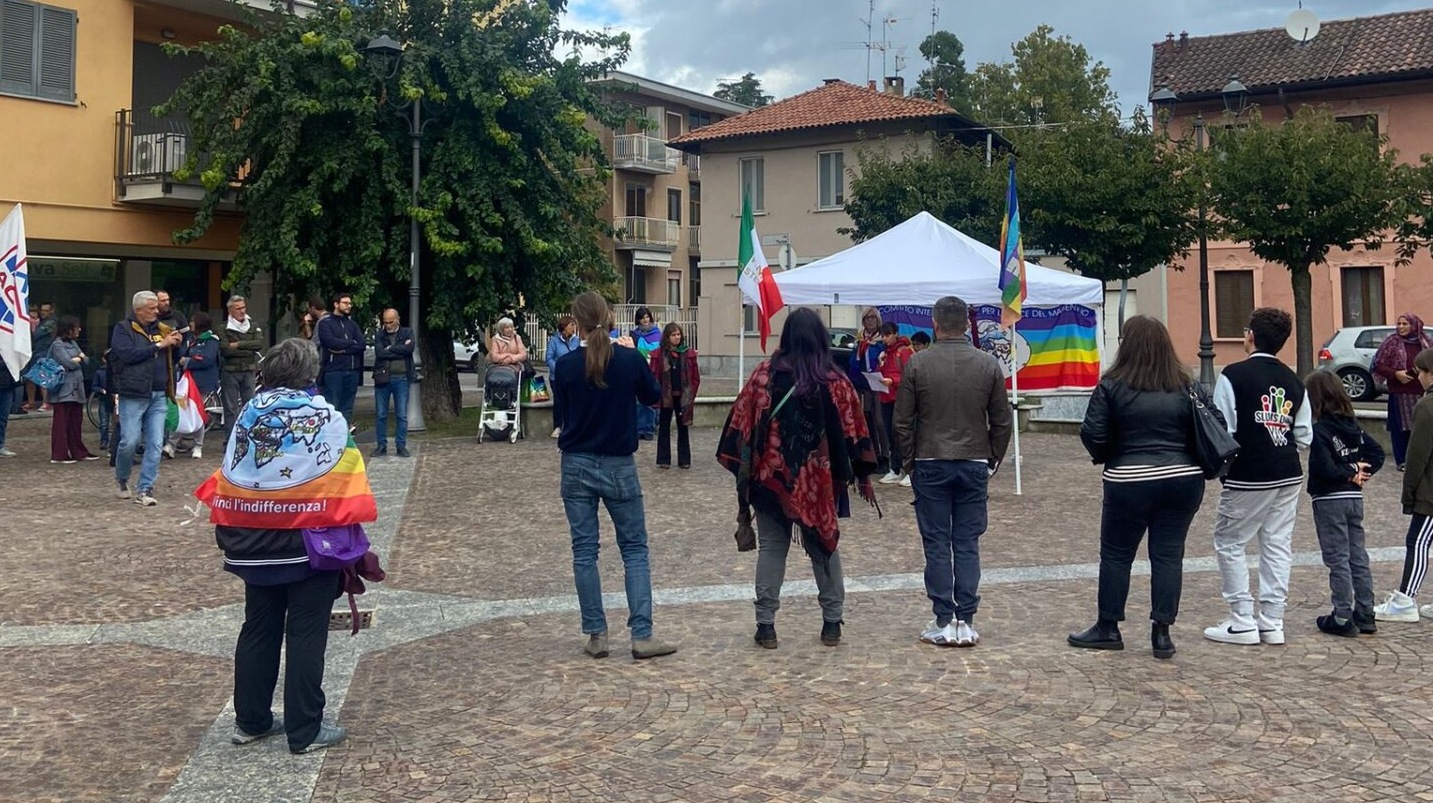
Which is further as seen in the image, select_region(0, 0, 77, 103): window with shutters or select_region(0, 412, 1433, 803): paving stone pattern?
select_region(0, 0, 77, 103): window with shutters

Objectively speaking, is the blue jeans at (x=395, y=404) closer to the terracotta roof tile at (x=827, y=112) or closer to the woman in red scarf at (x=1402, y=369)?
the woman in red scarf at (x=1402, y=369)

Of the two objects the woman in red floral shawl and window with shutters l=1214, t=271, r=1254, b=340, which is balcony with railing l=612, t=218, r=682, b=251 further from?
the woman in red floral shawl

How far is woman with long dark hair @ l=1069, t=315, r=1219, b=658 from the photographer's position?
6.09 metres

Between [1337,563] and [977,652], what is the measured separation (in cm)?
205

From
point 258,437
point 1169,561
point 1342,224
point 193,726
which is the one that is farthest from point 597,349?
point 1342,224

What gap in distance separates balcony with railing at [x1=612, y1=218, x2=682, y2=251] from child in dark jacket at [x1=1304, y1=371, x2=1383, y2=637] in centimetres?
4189

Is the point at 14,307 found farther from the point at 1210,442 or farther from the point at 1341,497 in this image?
the point at 1341,497

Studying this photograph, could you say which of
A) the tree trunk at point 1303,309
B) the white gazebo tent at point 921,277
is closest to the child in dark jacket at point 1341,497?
the white gazebo tent at point 921,277

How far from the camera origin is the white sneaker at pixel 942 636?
255 inches

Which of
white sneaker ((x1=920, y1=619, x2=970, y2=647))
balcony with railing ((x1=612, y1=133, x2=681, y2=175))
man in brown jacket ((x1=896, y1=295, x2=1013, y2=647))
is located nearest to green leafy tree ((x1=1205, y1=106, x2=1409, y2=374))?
man in brown jacket ((x1=896, y1=295, x2=1013, y2=647))

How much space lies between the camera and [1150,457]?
20.0ft

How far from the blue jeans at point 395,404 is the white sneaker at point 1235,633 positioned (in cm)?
1026

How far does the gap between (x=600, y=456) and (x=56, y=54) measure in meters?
16.2

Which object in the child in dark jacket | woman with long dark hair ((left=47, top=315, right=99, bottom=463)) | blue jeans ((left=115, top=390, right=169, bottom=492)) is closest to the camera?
the child in dark jacket
